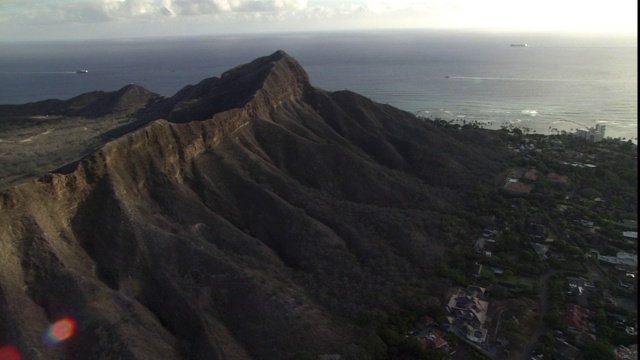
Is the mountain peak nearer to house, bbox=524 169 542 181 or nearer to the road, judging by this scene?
house, bbox=524 169 542 181

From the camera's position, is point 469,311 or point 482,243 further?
point 482,243

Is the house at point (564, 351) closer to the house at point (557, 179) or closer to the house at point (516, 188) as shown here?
the house at point (516, 188)

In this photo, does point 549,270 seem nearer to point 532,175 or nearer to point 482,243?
point 482,243

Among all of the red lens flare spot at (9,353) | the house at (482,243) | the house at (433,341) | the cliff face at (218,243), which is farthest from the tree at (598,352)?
the red lens flare spot at (9,353)

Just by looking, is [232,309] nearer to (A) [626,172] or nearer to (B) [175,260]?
(B) [175,260]

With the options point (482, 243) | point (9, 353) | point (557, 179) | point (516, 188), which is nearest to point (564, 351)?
point (482, 243)

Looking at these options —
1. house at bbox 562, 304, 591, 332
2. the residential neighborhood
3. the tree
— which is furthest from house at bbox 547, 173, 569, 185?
the tree
